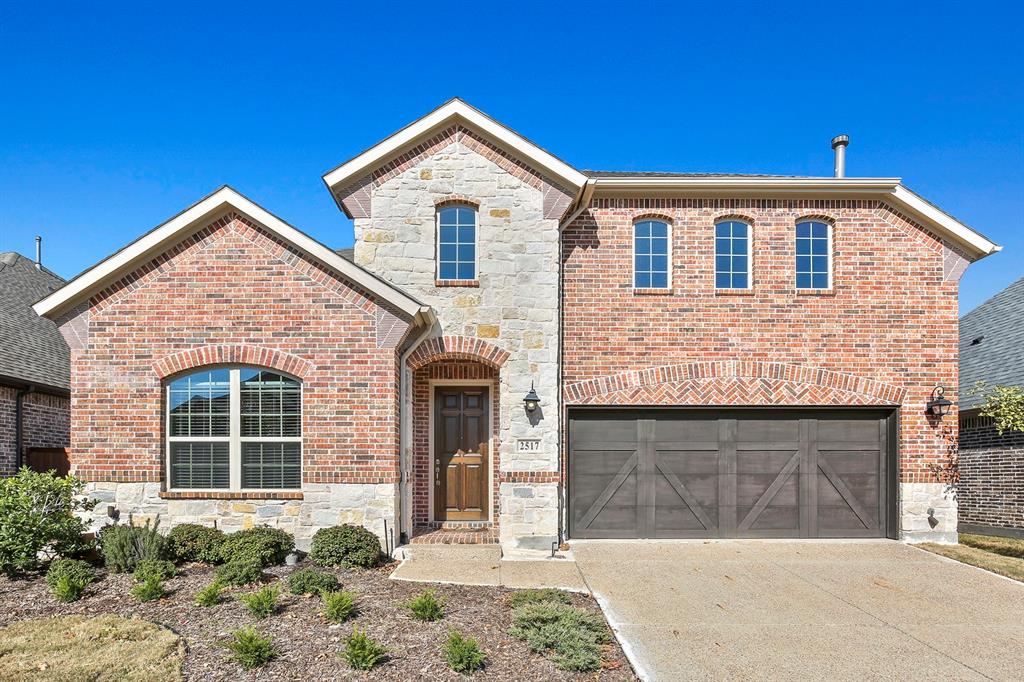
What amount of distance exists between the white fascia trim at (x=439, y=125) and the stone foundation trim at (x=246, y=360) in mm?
2885

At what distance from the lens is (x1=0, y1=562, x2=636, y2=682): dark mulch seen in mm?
5453

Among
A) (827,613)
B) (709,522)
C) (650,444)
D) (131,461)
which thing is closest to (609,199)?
(650,444)

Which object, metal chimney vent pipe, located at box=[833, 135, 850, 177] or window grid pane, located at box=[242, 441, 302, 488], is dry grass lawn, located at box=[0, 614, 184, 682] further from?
metal chimney vent pipe, located at box=[833, 135, 850, 177]

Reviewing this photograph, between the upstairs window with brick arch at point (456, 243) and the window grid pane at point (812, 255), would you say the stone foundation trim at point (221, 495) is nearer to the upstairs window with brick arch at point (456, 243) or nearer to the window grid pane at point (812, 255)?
the upstairs window with brick arch at point (456, 243)

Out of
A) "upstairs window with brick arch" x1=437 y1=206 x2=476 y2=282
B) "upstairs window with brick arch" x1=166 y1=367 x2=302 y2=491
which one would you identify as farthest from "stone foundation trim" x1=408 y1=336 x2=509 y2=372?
"upstairs window with brick arch" x1=166 y1=367 x2=302 y2=491

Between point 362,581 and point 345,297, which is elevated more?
point 345,297

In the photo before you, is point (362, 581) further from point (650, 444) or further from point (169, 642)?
point (650, 444)

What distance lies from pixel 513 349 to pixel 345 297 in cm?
268

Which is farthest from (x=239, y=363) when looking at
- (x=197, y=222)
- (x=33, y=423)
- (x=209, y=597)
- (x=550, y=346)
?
(x=33, y=423)

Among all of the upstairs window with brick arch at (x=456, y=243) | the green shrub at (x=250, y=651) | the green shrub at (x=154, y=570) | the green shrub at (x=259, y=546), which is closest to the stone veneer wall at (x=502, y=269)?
the upstairs window with brick arch at (x=456, y=243)

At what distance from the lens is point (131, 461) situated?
9.49 meters

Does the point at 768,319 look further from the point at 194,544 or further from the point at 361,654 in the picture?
the point at 194,544

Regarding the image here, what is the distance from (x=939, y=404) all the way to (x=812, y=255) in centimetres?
315

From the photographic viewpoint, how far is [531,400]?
1023 cm
